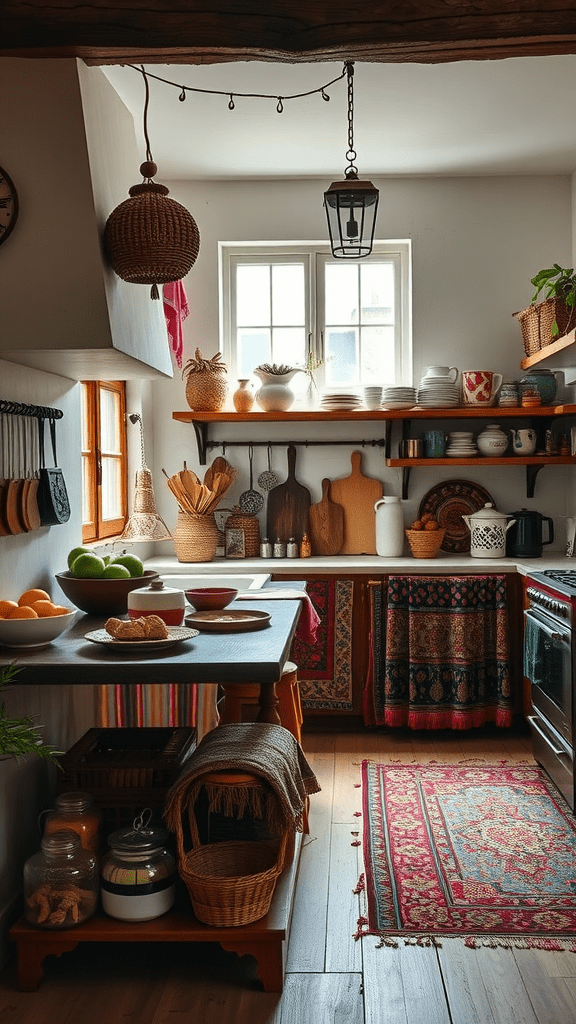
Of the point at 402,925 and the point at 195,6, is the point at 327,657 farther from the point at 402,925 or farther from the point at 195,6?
the point at 195,6

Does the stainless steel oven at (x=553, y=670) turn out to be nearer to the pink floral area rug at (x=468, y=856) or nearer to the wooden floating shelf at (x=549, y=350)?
the pink floral area rug at (x=468, y=856)

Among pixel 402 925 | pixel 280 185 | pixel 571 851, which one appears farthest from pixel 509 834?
pixel 280 185

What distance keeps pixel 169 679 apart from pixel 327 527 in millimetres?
2890

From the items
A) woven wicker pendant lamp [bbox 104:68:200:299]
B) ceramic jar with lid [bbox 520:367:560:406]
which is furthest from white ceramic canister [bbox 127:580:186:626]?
ceramic jar with lid [bbox 520:367:560:406]

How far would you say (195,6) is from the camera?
7.66 ft

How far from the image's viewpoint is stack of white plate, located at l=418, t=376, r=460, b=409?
15.8 feet

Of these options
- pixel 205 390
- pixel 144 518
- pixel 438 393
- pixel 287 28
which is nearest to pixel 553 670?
pixel 438 393

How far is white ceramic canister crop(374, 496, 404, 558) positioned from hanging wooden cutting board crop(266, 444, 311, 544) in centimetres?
39

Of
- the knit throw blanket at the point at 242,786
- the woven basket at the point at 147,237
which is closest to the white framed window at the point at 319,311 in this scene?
the woven basket at the point at 147,237

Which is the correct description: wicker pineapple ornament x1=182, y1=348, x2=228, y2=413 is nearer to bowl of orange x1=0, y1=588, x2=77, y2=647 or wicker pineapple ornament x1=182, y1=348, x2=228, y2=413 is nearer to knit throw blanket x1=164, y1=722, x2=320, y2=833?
bowl of orange x1=0, y1=588, x2=77, y2=647

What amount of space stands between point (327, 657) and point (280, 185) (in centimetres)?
246

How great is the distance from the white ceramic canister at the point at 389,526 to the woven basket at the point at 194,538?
853mm

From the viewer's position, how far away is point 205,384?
15.9 feet

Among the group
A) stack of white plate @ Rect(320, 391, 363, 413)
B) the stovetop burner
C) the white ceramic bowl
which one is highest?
stack of white plate @ Rect(320, 391, 363, 413)
